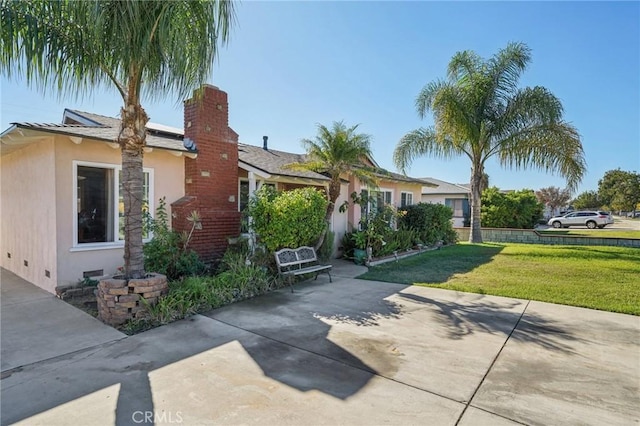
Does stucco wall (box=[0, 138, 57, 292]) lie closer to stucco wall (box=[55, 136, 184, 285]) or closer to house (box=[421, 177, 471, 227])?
stucco wall (box=[55, 136, 184, 285])

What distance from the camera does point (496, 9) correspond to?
35.0 ft

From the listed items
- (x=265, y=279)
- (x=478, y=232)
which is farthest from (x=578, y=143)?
(x=265, y=279)

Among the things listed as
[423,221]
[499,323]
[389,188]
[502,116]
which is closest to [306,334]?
[499,323]

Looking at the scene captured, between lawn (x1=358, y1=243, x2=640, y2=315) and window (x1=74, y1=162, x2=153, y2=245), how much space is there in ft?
22.7

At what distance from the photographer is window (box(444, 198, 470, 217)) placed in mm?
31316

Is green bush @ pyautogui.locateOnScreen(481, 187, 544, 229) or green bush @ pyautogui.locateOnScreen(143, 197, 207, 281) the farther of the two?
green bush @ pyautogui.locateOnScreen(481, 187, 544, 229)

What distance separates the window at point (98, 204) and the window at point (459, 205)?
2895cm

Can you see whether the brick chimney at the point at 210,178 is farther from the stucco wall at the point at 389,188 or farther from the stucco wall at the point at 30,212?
the stucco wall at the point at 389,188

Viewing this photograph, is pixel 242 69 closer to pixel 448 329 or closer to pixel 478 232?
pixel 448 329

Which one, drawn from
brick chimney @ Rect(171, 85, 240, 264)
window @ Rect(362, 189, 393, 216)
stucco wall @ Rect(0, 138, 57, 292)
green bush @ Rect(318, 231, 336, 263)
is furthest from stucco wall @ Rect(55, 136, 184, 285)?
window @ Rect(362, 189, 393, 216)

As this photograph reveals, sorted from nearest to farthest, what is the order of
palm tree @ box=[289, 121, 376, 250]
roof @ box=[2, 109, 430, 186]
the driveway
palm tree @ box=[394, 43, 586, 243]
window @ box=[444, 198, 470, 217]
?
the driveway → roof @ box=[2, 109, 430, 186] → palm tree @ box=[289, 121, 376, 250] → palm tree @ box=[394, 43, 586, 243] → window @ box=[444, 198, 470, 217]

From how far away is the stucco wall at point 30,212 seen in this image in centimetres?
740

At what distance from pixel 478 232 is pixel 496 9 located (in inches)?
447

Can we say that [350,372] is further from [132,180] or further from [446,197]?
Result: [446,197]
